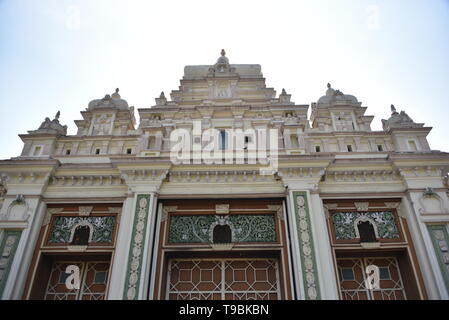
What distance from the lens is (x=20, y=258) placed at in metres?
9.25

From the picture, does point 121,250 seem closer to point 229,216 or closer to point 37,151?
point 229,216

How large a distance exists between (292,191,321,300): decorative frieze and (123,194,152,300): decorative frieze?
154 inches

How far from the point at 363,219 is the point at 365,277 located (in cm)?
151


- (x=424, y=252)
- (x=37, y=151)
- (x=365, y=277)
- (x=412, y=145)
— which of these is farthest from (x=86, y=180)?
(x=412, y=145)

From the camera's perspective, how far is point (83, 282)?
9828 millimetres

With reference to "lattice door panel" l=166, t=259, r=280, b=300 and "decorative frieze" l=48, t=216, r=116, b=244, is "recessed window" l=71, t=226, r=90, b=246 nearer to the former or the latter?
"decorative frieze" l=48, t=216, r=116, b=244

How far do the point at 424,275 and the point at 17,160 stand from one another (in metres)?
11.1

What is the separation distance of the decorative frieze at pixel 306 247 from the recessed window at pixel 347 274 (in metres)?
1.36

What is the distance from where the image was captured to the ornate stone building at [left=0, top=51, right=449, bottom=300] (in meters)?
9.26

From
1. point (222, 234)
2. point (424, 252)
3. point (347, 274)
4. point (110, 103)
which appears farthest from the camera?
point (110, 103)

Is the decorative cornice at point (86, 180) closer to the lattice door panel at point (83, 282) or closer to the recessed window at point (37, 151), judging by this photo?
the recessed window at point (37, 151)

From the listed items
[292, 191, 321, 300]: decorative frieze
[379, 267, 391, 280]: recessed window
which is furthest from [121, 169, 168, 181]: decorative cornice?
[379, 267, 391, 280]: recessed window

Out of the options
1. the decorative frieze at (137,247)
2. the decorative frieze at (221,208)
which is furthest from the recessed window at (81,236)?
the decorative frieze at (221,208)

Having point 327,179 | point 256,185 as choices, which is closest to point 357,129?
point 327,179
